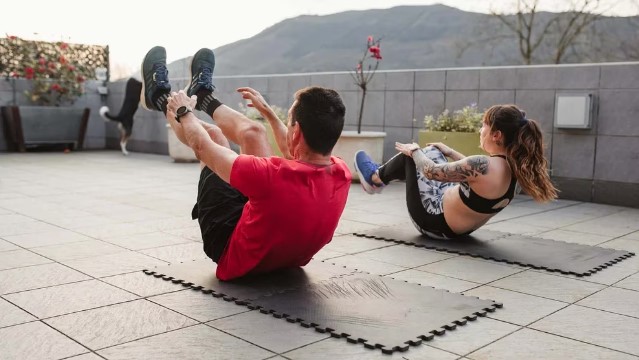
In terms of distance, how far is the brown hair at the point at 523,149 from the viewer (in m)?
3.50

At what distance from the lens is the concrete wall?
570cm

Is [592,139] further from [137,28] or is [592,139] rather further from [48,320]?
[137,28]

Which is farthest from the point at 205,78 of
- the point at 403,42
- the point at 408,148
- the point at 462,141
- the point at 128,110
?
the point at 403,42

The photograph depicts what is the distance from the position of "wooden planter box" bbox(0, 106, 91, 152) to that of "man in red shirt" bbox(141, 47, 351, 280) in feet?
27.9

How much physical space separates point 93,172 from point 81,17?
17.7 ft

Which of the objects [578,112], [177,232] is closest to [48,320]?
[177,232]

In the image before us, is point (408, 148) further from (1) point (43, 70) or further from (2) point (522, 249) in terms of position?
(1) point (43, 70)

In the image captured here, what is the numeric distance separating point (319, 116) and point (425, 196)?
1.69 meters

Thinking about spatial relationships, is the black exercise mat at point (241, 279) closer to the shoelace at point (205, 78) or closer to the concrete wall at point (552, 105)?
the shoelace at point (205, 78)

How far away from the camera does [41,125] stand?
10.5m

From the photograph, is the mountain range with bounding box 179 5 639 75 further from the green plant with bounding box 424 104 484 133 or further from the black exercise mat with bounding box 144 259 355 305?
the black exercise mat with bounding box 144 259 355 305

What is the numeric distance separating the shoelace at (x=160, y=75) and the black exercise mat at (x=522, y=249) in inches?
68.7

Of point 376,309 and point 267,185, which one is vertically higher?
point 267,185

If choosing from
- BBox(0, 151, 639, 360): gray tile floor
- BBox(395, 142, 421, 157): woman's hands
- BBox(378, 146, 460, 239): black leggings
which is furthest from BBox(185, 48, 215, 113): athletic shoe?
BBox(378, 146, 460, 239): black leggings
